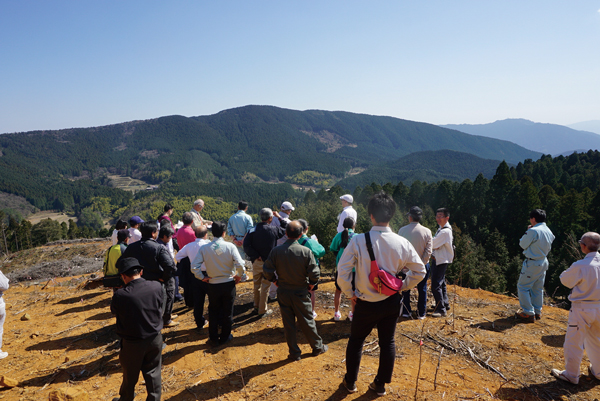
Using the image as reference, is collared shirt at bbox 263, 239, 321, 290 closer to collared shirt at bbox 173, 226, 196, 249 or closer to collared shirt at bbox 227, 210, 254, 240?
collared shirt at bbox 227, 210, 254, 240

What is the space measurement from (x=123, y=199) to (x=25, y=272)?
523ft

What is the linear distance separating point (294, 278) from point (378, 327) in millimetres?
1431

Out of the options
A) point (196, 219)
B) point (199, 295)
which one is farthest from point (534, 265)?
point (196, 219)

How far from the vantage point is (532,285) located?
657 centimetres

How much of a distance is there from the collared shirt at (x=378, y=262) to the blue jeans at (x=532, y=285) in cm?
426

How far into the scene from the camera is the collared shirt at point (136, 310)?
12.1 feet

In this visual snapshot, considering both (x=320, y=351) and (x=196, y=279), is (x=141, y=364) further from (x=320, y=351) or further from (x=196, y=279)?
(x=320, y=351)

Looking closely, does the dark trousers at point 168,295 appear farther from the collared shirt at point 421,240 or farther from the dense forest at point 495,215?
the dense forest at point 495,215

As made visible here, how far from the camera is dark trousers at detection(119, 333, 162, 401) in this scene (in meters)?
3.80

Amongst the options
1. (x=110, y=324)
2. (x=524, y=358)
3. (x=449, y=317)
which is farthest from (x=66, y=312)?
(x=524, y=358)

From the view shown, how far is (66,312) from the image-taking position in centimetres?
813

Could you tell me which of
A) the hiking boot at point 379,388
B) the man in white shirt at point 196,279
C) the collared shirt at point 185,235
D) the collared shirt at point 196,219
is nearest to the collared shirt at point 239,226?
the collared shirt at point 185,235

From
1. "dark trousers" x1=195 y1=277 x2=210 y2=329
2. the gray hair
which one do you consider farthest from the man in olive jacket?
the gray hair

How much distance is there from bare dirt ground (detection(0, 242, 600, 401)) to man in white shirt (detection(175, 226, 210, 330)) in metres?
0.33
